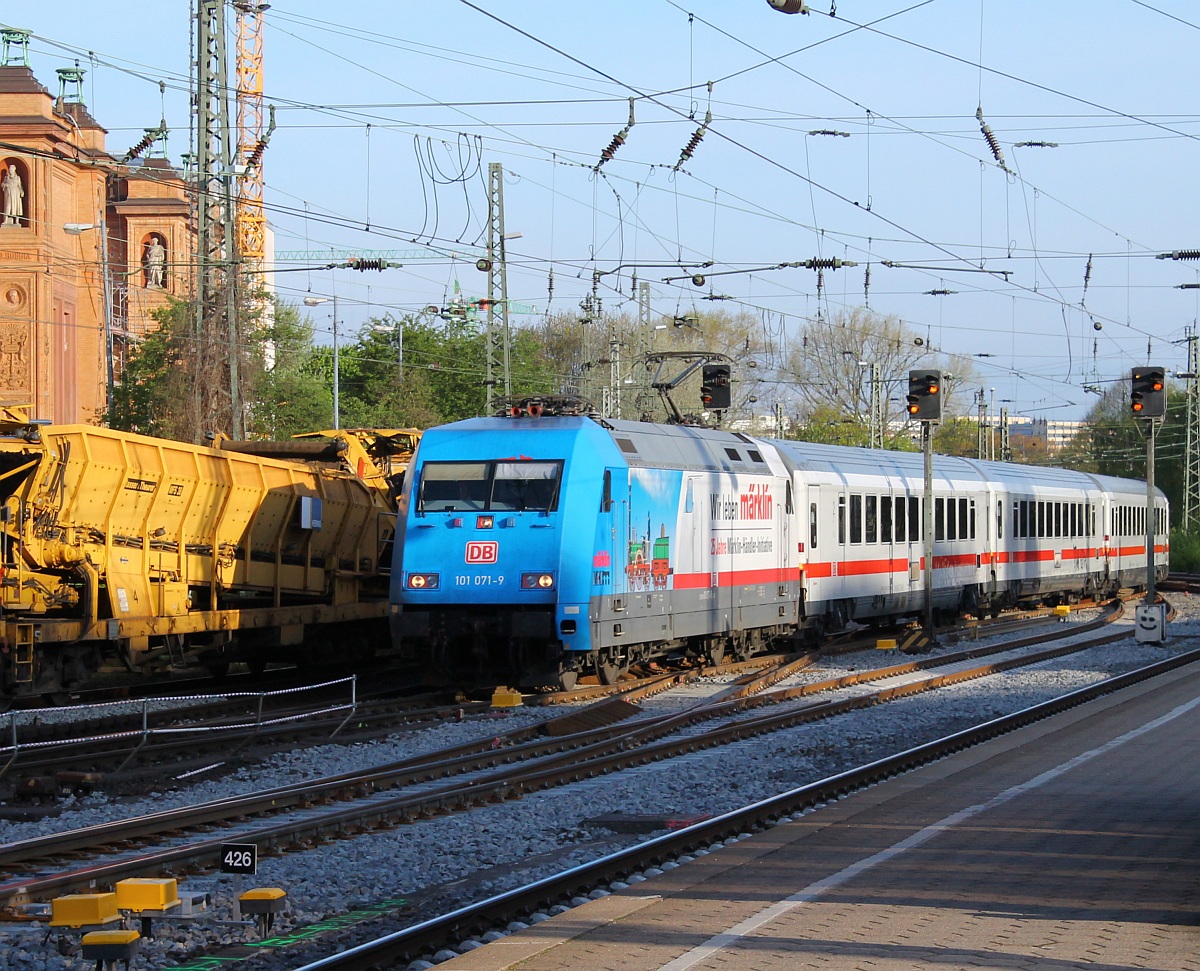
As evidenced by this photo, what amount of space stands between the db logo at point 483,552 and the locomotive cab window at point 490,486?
46cm

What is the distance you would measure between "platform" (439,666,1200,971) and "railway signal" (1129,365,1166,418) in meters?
14.3

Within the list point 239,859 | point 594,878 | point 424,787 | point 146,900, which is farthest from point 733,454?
point 146,900

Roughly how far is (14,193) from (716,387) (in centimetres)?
3118

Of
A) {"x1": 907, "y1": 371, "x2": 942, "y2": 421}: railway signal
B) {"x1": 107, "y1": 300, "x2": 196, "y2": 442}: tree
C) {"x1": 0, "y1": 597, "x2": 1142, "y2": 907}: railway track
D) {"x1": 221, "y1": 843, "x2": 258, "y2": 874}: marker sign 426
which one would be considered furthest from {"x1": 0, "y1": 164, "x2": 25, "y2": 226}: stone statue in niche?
{"x1": 221, "y1": 843, "x2": 258, "y2": 874}: marker sign 426

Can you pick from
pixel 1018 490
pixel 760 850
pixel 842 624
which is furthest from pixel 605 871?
pixel 1018 490

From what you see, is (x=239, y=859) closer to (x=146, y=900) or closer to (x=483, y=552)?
(x=146, y=900)

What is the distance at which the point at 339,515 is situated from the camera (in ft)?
75.7

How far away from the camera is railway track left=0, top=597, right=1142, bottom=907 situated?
9477 mm

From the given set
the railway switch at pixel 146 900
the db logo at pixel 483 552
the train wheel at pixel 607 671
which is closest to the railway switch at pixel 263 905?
the railway switch at pixel 146 900

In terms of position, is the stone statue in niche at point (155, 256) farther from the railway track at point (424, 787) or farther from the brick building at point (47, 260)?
the railway track at point (424, 787)

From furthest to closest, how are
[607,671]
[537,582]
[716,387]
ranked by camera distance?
[716,387]
[607,671]
[537,582]

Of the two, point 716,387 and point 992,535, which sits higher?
point 716,387

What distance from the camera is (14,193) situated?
49.3m

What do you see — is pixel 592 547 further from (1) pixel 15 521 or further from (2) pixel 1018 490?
(2) pixel 1018 490
